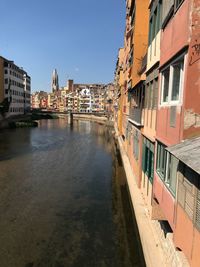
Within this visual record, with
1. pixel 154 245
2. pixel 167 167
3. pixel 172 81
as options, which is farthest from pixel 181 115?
pixel 154 245

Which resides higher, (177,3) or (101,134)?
(177,3)

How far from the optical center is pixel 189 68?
602cm

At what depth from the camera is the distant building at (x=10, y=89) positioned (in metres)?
79.4

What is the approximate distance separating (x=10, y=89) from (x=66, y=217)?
76.6 metres

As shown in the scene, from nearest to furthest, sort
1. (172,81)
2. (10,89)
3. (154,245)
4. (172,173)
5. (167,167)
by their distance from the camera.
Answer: (172,173) → (172,81) → (167,167) → (154,245) → (10,89)

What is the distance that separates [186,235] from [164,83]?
512cm

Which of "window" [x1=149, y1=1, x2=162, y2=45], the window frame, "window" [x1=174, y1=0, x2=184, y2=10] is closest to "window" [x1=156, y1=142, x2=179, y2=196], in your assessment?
the window frame

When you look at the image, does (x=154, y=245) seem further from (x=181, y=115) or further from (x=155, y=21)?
(x=155, y=21)

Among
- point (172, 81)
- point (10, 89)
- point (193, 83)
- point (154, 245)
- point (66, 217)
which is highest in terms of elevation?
point (10, 89)

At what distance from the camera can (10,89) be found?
8475 centimetres

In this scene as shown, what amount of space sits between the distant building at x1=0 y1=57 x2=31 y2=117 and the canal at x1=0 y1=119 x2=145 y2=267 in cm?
5551

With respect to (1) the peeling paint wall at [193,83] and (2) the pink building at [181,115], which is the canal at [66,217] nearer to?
(2) the pink building at [181,115]

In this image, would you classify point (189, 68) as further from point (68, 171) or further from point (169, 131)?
point (68, 171)

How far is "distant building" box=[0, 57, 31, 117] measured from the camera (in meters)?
79.4
